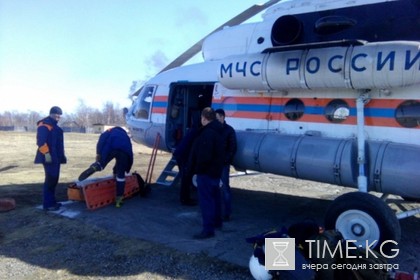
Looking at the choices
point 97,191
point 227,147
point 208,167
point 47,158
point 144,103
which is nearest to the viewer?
point 208,167

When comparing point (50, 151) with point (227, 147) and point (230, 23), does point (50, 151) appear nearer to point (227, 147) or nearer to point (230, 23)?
point (227, 147)

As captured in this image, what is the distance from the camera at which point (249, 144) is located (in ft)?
22.1

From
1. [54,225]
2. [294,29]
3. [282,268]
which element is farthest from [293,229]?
[54,225]

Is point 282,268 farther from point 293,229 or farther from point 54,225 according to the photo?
point 54,225

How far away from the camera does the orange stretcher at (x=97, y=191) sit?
7.14m

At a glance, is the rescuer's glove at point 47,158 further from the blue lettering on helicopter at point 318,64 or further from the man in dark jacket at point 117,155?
the blue lettering on helicopter at point 318,64

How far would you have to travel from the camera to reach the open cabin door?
881cm

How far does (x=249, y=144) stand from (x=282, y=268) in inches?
127

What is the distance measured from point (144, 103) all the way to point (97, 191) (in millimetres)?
2854

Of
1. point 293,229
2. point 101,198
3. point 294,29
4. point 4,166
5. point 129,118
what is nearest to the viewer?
point 293,229

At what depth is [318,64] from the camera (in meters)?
5.70

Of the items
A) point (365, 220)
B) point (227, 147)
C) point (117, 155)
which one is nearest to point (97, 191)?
point (117, 155)

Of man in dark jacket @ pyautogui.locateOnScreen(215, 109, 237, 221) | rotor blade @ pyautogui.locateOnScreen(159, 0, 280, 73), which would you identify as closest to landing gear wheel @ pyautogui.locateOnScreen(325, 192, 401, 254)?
man in dark jacket @ pyautogui.locateOnScreen(215, 109, 237, 221)

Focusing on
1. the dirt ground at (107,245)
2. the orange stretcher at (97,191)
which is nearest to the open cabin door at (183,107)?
the orange stretcher at (97,191)
